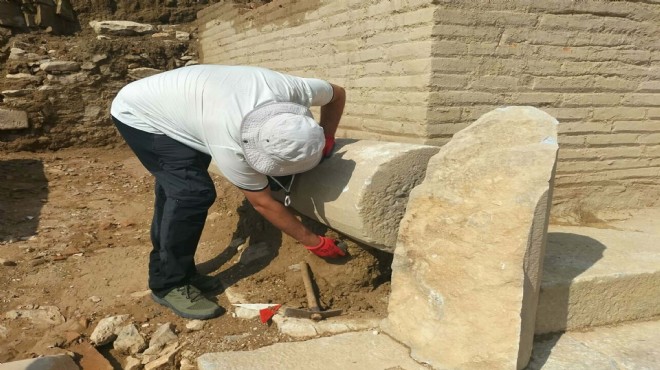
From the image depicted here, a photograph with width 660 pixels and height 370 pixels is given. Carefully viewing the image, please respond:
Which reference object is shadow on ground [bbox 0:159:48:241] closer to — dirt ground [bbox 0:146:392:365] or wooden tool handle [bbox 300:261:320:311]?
dirt ground [bbox 0:146:392:365]

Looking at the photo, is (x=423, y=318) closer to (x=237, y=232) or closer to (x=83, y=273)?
(x=237, y=232)

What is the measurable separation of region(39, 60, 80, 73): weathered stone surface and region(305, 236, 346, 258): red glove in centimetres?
543

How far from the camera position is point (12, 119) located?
20.8 ft

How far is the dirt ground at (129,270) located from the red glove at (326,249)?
0.17 meters

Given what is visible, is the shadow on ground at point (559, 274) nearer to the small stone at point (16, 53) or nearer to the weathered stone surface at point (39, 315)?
the weathered stone surface at point (39, 315)

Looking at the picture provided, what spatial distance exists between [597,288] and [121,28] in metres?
7.09

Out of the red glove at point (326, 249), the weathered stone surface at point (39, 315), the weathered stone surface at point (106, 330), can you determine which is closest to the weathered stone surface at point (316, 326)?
the red glove at point (326, 249)

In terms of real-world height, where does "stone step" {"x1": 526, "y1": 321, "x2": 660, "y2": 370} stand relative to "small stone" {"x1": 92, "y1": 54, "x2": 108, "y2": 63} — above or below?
below

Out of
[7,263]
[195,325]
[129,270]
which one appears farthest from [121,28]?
[195,325]

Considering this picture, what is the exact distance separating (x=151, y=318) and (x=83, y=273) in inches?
34.2

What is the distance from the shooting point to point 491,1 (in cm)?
338

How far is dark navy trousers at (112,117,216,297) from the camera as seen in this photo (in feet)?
9.38

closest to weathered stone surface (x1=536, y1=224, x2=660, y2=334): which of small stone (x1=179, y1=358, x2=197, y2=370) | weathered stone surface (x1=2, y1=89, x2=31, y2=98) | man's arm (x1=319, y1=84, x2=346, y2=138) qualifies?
man's arm (x1=319, y1=84, x2=346, y2=138)

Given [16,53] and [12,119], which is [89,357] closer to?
[12,119]
